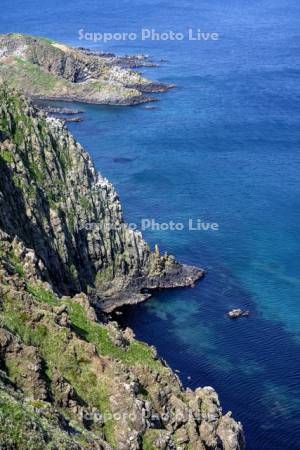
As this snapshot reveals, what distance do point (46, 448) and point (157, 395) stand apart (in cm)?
2664

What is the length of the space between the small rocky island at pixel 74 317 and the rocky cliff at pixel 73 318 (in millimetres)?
121

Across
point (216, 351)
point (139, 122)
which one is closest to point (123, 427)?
point (216, 351)

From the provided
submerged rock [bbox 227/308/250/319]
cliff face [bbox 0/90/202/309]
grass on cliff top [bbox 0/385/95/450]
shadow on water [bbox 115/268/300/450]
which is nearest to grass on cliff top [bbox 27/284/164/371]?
shadow on water [bbox 115/268/300/450]

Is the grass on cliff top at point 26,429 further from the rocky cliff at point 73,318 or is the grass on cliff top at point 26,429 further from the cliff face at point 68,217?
the cliff face at point 68,217

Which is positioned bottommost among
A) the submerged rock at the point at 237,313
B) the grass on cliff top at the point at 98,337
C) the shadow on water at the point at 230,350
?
the shadow on water at the point at 230,350

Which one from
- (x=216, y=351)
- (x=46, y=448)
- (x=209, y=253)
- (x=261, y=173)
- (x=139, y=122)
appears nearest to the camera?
(x=46, y=448)

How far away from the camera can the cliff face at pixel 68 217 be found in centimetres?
9150

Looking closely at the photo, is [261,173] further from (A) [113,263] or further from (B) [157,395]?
(B) [157,395]

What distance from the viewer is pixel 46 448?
34062 mm

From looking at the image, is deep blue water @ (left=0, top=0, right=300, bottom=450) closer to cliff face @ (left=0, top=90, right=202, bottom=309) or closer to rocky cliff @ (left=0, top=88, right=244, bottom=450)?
cliff face @ (left=0, top=90, right=202, bottom=309)

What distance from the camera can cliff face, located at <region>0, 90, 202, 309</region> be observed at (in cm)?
9150

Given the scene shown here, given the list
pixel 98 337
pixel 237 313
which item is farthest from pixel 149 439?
pixel 237 313

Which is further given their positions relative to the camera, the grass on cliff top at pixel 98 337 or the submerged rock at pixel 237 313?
the submerged rock at pixel 237 313

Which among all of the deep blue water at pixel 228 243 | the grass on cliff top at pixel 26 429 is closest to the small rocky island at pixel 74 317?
the grass on cliff top at pixel 26 429
